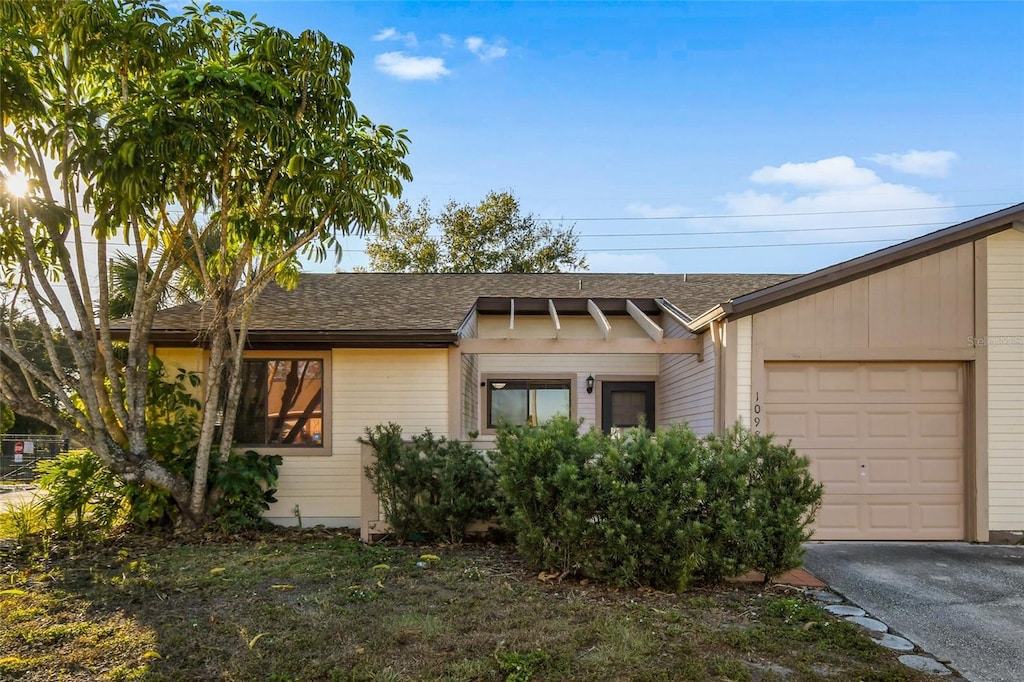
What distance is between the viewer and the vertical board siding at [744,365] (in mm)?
7680

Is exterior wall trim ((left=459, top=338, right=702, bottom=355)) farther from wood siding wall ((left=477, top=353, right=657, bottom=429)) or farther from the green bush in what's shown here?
wood siding wall ((left=477, top=353, right=657, bottom=429))

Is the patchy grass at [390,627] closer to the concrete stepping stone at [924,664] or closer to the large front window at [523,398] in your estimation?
the concrete stepping stone at [924,664]

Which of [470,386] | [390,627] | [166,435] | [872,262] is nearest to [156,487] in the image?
[166,435]

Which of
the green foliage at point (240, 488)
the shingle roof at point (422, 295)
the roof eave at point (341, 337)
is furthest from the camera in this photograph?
the shingle roof at point (422, 295)

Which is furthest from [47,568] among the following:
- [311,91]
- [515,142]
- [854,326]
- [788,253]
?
[788,253]

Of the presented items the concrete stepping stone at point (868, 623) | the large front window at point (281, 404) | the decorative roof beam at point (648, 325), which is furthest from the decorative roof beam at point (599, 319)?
the concrete stepping stone at point (868, 623)

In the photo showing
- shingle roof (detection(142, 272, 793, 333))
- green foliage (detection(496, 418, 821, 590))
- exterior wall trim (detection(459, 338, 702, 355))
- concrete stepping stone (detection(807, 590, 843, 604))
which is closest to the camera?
concrete stepping stone (detection(807, 590, 843, 604))

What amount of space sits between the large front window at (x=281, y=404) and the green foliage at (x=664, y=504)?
12.9 ft

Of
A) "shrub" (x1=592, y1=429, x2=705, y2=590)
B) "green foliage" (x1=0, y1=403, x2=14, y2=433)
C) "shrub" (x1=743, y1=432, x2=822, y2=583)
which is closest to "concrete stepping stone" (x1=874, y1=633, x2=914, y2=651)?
"shrub" (x1=743, y1=432, x2=822, y2=583)

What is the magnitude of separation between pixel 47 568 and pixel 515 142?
1208 centimetres

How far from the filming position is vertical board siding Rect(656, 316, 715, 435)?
842cm

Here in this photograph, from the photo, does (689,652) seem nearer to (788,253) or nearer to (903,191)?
(903,191)

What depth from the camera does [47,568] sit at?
641 centimetres

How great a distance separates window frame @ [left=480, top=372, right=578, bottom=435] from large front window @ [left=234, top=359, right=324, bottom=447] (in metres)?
3.99
